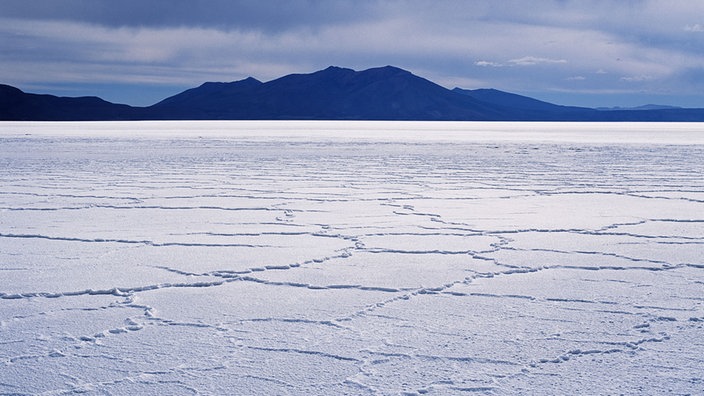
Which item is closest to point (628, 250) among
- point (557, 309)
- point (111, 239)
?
point (557, 309)

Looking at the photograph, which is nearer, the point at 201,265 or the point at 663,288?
the point at 663,288

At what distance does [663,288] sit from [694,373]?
121cm

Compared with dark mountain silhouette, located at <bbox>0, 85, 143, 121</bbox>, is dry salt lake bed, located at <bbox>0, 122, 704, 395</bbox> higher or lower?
lower

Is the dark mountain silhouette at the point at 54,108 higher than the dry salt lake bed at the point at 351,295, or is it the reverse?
the dark mountain silhouette at the point at 54,108

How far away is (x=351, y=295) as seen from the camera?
3.41 meters

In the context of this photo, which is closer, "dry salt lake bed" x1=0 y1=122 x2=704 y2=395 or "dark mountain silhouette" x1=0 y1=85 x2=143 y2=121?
"dry salt lake bed" x1=0 y1=122 x2=704 y2=395

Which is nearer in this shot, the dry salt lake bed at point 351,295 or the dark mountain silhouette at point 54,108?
the dry salt lake bed at point 351,295

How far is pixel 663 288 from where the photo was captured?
3.53 m

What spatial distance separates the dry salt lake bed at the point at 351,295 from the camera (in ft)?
7.86

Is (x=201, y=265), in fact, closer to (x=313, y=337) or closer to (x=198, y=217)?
(x=313, y=337)

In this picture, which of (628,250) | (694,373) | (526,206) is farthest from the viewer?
(526,206)

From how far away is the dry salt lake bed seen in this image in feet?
7.86

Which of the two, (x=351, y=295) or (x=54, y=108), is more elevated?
(x=54, y=108)

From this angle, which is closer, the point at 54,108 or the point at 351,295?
the point at 351,295
